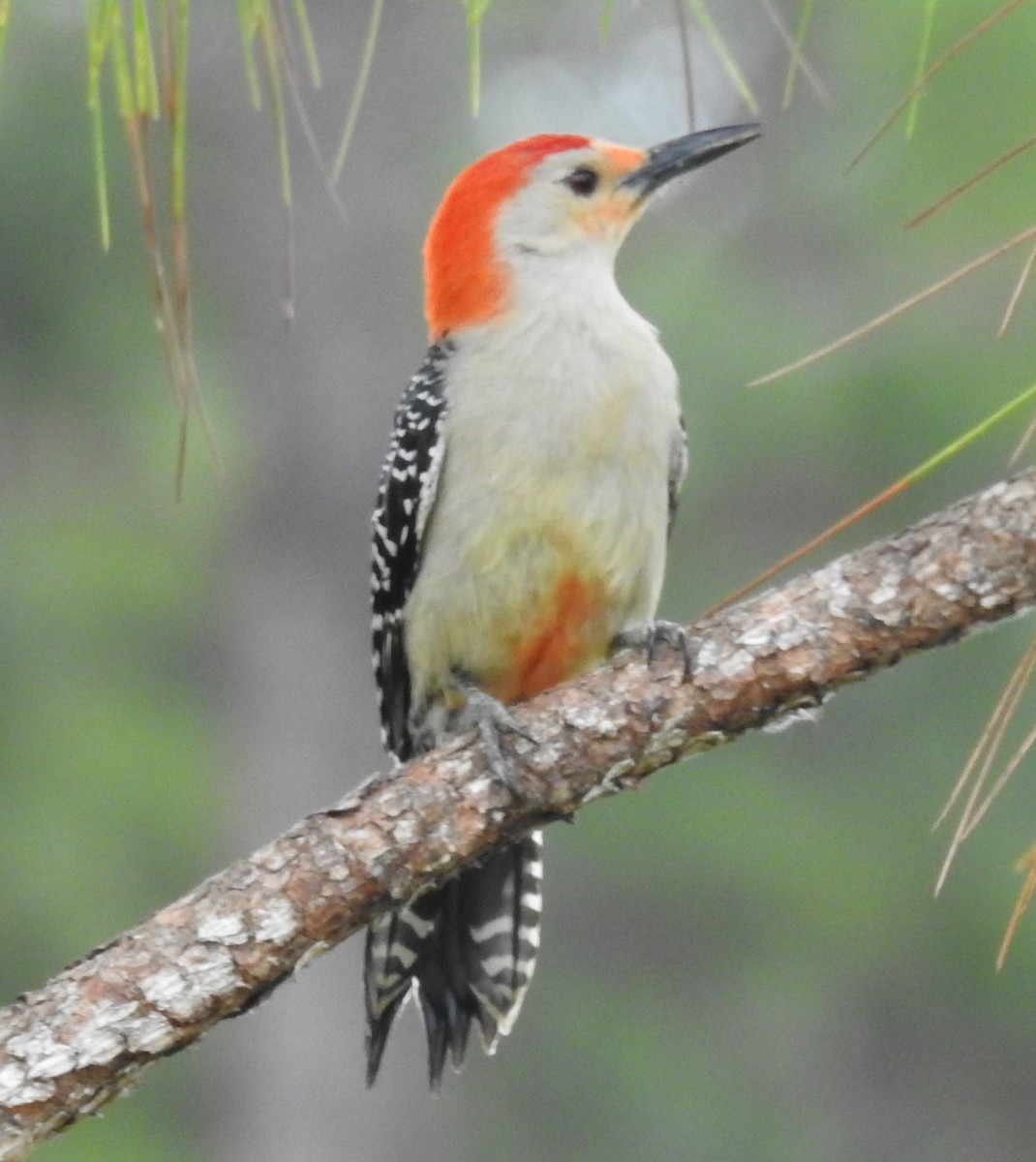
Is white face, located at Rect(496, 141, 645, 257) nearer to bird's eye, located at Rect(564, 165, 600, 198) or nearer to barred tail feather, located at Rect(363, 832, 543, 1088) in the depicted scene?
bird's eye, located at Rect(564, 165, 600, 198)

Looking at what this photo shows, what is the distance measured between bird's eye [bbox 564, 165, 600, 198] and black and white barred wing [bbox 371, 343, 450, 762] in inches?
24.9

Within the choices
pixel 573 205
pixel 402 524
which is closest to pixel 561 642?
pixel 402 524

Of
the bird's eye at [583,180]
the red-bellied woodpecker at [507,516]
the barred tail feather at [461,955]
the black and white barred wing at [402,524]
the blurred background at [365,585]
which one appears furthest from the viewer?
the blurred background at [365,585]

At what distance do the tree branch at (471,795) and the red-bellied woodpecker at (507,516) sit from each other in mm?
1057

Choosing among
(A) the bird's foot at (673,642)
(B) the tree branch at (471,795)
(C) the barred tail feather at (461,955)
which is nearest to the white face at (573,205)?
(A) the bird's foot at (673,642)

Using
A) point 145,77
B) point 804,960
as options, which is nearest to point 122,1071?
point 145,77

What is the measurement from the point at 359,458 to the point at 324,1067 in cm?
357

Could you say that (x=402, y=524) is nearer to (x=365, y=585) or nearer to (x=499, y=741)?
(x=499, y=741)

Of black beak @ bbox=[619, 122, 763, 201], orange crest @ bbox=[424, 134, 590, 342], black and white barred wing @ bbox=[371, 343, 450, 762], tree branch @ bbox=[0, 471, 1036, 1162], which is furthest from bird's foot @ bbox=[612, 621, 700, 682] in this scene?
black beak @ bbox=[619, 122, 763, 201]

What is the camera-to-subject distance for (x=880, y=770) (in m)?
14.3

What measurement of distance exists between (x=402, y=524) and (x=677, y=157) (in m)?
1.35

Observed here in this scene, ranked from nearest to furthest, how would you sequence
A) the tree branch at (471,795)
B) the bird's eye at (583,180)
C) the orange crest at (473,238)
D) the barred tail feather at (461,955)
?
the tree branch at (471,795), the barred tail feather at (461,955), the orange crest at (473,238), the bird's eye at (583,180)

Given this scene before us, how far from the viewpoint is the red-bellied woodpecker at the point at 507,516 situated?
5.48m

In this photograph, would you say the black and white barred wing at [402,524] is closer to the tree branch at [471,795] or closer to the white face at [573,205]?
the white face at [573,205]
